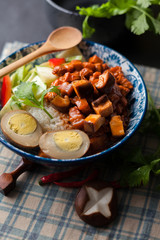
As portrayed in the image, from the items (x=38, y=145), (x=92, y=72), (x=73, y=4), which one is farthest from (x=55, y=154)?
(x=73, y=4)

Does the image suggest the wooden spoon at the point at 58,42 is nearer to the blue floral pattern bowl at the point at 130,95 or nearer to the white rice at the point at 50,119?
the blue floral pattern bowl at the point at 130,95

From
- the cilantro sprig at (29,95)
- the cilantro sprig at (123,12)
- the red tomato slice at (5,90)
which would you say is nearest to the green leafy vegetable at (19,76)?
the red tomato slice at (5,90)

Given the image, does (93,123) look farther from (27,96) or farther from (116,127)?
(27,96)

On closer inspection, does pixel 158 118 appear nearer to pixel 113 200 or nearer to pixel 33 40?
pixel 113 200

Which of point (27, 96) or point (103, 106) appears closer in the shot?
point (103, 106)

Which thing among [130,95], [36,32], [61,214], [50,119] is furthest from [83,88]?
[36,32]

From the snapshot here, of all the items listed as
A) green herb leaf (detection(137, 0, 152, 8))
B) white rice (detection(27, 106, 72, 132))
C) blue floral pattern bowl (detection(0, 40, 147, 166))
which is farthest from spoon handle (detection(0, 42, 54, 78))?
green herb leaf (detection(137, 0, 152, 8))

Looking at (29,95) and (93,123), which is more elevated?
(29,95)
